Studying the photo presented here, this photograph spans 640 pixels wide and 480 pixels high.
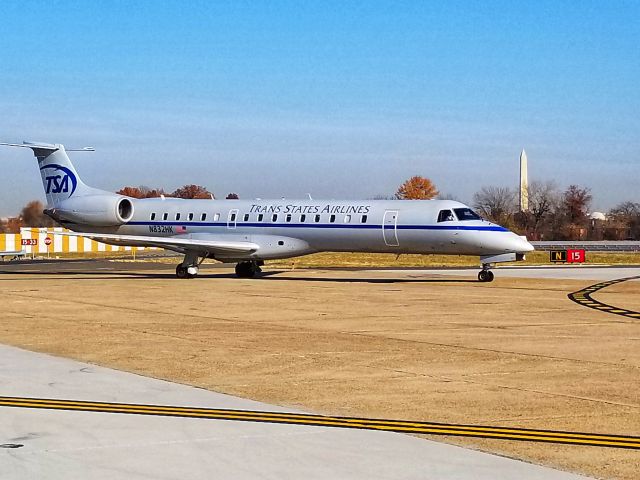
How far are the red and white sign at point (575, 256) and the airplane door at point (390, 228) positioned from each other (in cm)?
2457

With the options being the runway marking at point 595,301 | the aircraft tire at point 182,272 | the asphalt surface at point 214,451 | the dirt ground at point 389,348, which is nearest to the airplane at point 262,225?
the aircraft tire at point 182,272

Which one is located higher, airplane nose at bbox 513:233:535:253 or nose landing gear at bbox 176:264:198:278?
airplane nose at bbox 513:233:535:253

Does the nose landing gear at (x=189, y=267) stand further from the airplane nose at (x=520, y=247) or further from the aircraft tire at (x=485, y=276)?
the airplane nose at (x=520, y=247)

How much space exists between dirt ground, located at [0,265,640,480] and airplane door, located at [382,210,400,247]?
4726 mm

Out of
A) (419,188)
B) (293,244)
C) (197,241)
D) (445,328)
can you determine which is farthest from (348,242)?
(419,188)

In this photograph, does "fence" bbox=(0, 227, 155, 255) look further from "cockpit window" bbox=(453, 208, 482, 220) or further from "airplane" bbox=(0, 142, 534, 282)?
"cockpit window" bbox=(453, 208, 482, 220)

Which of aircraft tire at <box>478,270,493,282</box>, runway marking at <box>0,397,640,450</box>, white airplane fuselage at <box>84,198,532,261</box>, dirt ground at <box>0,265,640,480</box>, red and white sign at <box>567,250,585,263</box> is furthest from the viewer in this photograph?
red and white sign at <box>567,250,585,263</box>

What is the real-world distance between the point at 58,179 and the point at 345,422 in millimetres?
35889

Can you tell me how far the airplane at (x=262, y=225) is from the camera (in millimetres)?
33938

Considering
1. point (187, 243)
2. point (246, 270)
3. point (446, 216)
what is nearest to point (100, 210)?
point (187, 243)

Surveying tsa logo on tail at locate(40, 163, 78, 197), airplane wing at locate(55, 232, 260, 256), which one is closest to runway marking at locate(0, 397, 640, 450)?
airplane wing at locate(55, 232, 260, 256)

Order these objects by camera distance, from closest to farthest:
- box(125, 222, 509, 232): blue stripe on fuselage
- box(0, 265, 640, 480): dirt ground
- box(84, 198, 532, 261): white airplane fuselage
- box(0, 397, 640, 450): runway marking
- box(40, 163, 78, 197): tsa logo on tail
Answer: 1. box(0, 397, 640, 450): runway marking
2. box(0, 265, 640, 480): dirt ground
3. box(125, 222, 509, 232): blue stripe on fuselage
4. box(84, 198, 532, 261): white airplane fuselage
5. box(40, 163, 78, 197): tsa logo on tail

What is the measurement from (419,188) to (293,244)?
Result: 107498 mm

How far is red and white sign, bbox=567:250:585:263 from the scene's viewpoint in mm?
56031
